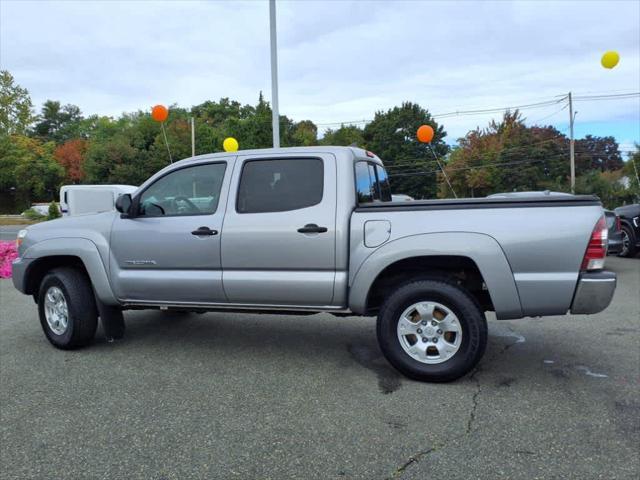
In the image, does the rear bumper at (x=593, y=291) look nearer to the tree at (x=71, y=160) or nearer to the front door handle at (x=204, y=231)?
the front door handle at (x=204, y=231)

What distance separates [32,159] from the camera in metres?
42.4

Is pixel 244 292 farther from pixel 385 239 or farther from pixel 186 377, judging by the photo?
pixel 385 239

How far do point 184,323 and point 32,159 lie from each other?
4323cm

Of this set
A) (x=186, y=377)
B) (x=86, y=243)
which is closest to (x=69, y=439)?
(x=186, y=377)

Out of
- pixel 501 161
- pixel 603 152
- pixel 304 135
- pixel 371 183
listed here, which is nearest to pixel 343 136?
pixel 304 135

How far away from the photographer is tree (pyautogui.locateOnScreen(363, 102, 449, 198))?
56.8 meters

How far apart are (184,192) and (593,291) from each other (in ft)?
11.3

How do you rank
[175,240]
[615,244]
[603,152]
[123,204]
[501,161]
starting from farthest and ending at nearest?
[603,152] < [501,161] < [615,244] < [123,204] < [175,240]

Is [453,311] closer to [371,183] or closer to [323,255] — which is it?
[323,255]

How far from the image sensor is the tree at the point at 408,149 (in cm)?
5684

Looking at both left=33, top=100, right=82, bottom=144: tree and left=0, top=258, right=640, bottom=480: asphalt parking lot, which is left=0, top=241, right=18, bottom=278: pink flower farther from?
left=33, top=100, right=82, bottom=144: tree

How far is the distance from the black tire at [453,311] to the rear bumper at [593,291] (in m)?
0.68

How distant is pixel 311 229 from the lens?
4.11m

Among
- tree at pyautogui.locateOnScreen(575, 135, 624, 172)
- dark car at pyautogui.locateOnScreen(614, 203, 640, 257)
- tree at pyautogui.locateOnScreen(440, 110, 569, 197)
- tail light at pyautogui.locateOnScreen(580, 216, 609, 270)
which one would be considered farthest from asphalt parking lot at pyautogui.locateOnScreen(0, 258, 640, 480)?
tree at pyautogui.locateOnScreen(575, 135, 624, 172)
